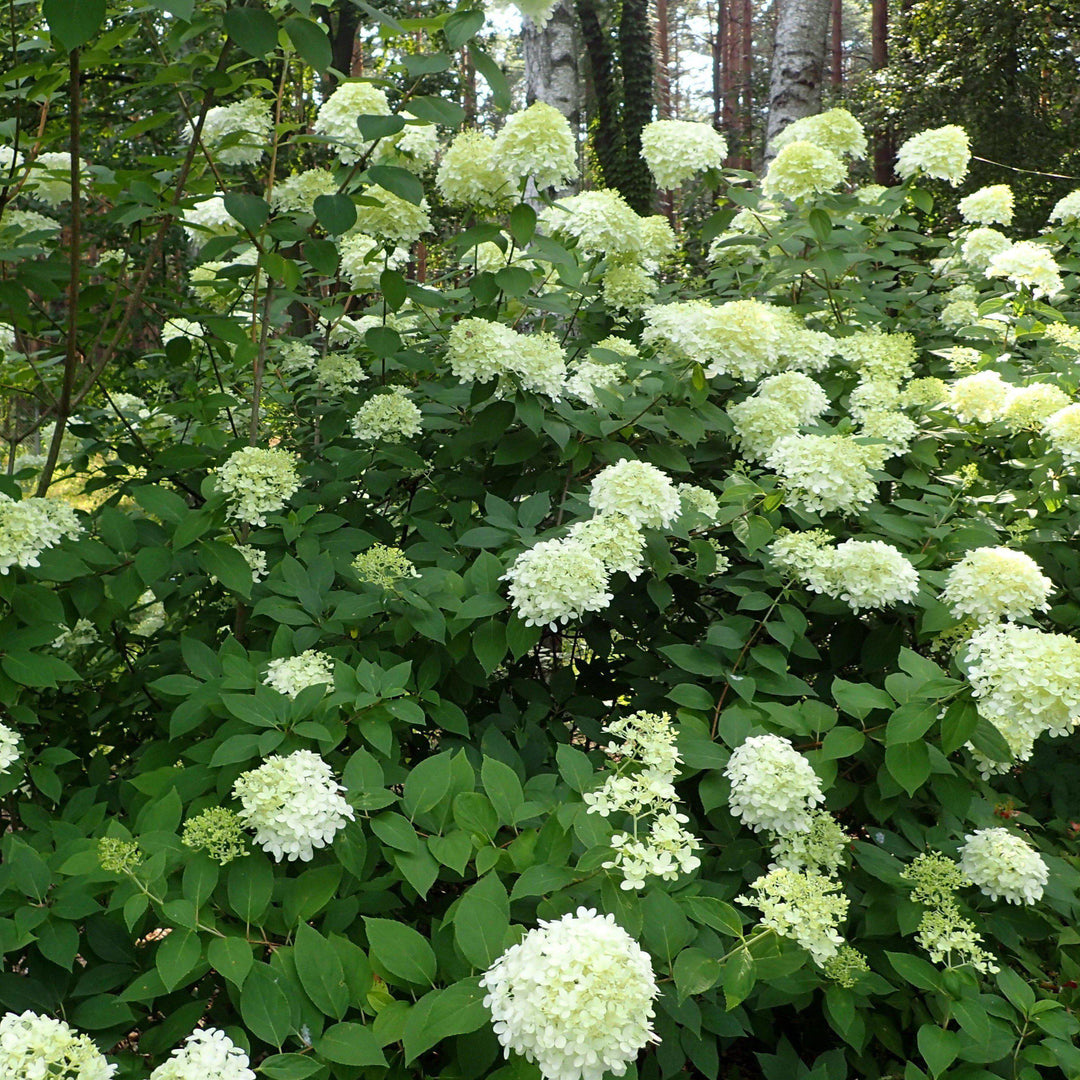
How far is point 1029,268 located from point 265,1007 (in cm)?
343

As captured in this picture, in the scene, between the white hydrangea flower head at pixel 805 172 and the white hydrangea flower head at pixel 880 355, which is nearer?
the white hydrangea flower head at pixel 880 355

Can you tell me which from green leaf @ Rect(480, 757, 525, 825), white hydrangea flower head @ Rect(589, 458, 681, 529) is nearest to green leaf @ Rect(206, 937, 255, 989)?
green leaf @ Rect(480, 757, 525, 825)

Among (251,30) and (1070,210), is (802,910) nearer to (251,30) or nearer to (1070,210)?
(251,30)

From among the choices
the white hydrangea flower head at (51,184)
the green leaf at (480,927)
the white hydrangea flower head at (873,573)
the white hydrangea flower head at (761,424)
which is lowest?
the green leaf at (480,927)

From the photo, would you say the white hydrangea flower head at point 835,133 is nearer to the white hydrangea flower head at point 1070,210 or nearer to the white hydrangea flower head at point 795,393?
the white hydrangea flower head at point 1070,210

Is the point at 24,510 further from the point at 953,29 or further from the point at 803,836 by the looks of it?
the point at 953,29

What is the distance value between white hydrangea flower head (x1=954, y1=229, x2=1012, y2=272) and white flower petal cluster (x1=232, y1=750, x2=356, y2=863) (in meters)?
3.21

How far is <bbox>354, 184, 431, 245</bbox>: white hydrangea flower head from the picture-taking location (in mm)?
2775

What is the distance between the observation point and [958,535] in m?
2.45

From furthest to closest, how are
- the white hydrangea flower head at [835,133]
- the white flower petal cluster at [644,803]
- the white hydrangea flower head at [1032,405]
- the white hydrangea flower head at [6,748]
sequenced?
the white hydrangea flower head at [835,133] → the white hydrangea flower head at [1032,405] → the white hydrangea flower head at [6,748] → the white flower petal cluster at [644,803]

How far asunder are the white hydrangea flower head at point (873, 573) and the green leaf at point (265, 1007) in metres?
1.42

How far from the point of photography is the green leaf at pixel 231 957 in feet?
4.72

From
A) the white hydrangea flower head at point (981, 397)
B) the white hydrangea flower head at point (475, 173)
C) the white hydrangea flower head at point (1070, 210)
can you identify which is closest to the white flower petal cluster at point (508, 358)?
the white hydrangea flower head at point (475, 173)

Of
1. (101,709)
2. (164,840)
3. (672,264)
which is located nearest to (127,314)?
(101,709)
